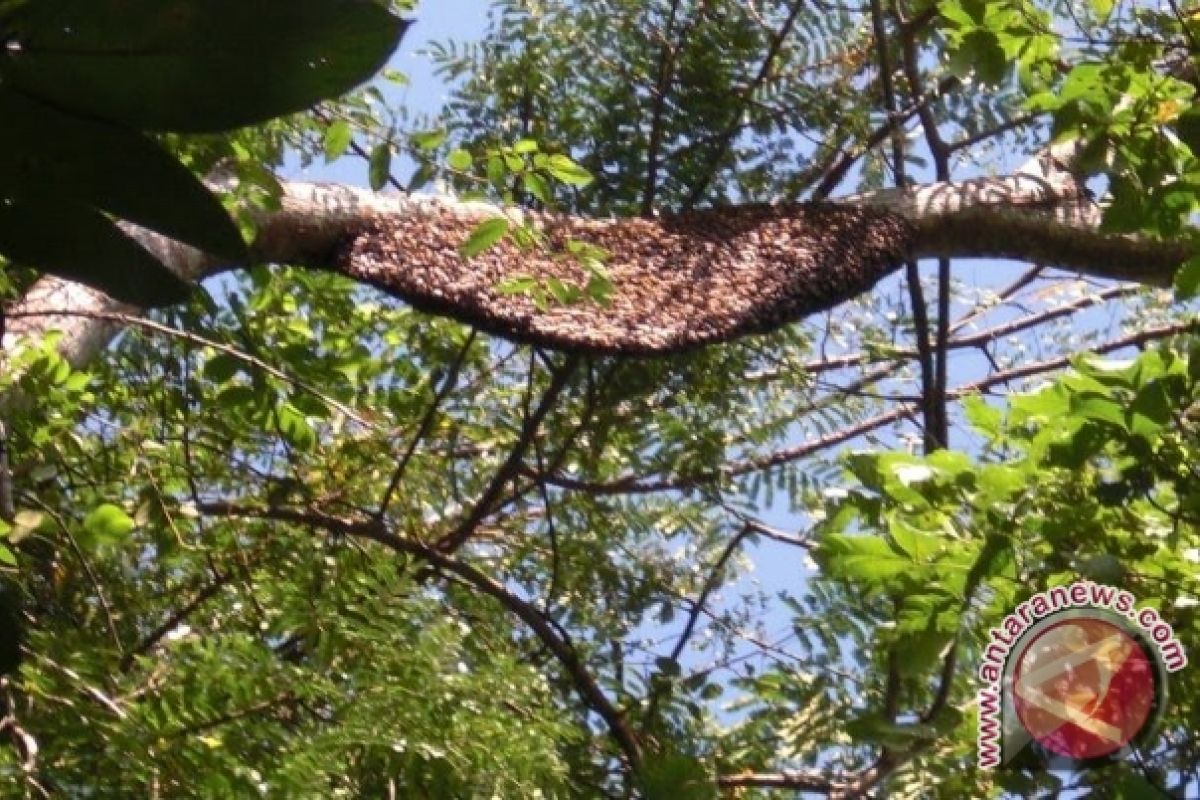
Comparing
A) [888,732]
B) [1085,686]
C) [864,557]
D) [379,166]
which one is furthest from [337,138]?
[1085,686]

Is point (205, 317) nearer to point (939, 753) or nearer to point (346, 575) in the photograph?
point (346, 575)

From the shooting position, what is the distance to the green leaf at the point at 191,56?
366 millimetres

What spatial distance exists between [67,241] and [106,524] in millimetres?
1288

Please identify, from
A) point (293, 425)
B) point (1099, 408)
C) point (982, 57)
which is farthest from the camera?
point (293, 425)

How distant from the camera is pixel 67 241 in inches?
16.7

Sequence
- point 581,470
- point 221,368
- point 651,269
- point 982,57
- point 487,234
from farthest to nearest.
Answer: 1. point 581,470
2. point 651,269
3. point 221,368
4. point 982,57
5. point 487,234

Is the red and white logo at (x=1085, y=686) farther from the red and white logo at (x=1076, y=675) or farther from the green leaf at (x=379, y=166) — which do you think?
the green leaf at (x=379, y=166)

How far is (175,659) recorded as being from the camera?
1.58 metres

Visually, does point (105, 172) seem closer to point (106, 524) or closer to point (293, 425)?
point (106, 524)

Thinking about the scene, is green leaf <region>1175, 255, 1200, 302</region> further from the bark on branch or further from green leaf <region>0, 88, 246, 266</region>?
green leaf <region>0, 88, 246, 266</region>

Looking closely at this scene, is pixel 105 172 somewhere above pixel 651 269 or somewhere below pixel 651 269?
below

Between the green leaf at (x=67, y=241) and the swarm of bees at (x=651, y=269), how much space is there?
158 centimetres

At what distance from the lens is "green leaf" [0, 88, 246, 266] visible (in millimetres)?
391

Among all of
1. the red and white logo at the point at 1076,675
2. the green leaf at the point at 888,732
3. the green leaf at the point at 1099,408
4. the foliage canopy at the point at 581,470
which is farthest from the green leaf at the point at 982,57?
the green leaf at the point at 888,732
